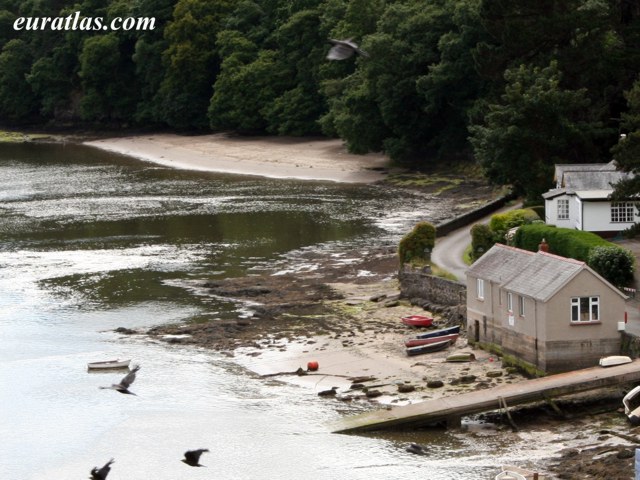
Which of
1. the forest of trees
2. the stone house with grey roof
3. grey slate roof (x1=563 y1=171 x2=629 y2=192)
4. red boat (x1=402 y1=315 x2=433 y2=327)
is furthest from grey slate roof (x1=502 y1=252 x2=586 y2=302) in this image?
grey slate roof (x1=563 y1=171 x2=629 y2=192)

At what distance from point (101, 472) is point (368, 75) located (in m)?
62.3

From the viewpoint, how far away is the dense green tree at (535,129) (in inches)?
2446

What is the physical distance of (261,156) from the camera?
363 ft

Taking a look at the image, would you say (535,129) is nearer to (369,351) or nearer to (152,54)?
(369,351)

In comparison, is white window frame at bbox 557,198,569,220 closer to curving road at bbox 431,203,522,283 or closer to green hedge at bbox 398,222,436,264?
curving road at bbox 431,203,522,283

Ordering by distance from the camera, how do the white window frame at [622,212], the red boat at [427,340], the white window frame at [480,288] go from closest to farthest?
the white window frame at [480,288] → the red boat at [427,340] → the white window frame at [622,212]

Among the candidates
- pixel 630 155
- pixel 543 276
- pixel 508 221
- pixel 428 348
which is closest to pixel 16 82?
pixel 508 221

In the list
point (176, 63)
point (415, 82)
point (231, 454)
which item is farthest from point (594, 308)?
point (176, 63)

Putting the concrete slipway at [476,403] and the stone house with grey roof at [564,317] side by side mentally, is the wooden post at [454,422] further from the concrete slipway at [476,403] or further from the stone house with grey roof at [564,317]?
the stone house with grey roof at [564,317]

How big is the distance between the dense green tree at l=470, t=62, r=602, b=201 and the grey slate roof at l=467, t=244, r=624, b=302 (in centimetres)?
1602

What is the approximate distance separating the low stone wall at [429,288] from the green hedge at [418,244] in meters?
1.07

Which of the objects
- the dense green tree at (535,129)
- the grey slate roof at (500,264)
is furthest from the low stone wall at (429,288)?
the dense green tree at (535,129)

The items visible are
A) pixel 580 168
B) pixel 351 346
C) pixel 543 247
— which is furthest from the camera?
pixel 580 168

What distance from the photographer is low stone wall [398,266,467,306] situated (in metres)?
51.1
